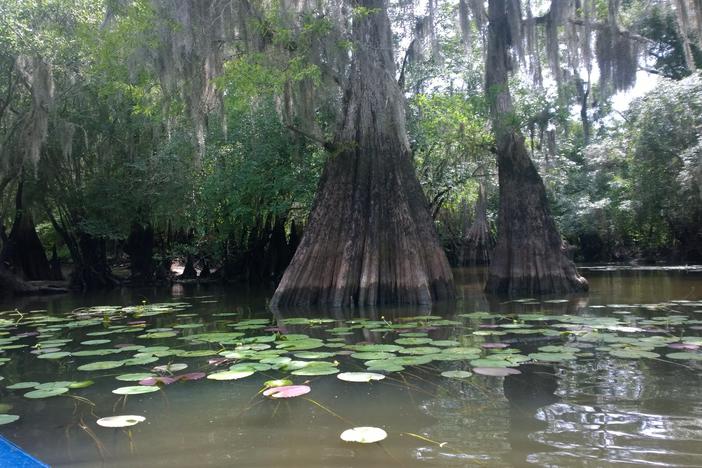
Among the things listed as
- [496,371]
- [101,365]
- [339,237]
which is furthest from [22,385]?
[339,237]

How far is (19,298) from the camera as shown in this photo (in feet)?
49.1

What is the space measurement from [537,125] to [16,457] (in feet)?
47.0

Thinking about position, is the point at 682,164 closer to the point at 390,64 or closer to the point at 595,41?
the point at 595,41

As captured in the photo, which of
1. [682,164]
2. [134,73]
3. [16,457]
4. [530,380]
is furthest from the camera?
[682,164]

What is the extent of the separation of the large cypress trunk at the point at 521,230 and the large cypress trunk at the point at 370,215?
6.93 ft

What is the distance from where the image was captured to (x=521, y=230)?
38.3ft

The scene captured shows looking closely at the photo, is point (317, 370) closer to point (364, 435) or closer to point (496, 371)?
point (496, 371)

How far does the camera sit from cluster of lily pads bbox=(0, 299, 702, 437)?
402 cm

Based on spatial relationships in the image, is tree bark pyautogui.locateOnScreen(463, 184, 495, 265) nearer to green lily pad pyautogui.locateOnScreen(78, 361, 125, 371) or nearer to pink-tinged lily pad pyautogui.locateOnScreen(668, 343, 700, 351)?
pink-tinged lily pad pyautogui.locateOnScreen(668, 343, 700, 351)

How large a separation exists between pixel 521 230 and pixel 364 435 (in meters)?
9.73

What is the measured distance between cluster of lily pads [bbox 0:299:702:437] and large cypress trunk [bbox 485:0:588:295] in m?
3.40

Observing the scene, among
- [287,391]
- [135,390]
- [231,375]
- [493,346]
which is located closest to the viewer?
[287,391]

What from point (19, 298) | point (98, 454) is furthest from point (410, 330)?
point (19, 298)

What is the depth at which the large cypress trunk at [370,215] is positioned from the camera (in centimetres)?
964
